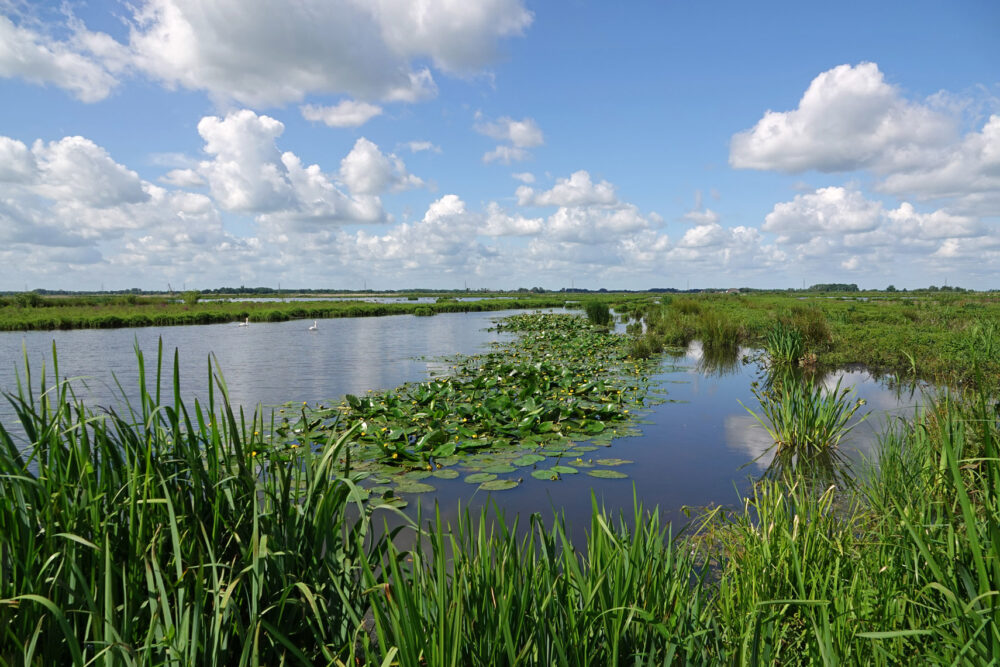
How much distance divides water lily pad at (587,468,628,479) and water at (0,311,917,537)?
11cm

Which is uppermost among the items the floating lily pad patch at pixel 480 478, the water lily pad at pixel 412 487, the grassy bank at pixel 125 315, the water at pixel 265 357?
the grassy bank at pixel 125 315

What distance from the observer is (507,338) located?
82.8ft

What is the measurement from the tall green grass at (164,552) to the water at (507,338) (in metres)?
0.32

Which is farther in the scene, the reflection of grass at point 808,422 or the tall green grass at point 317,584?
the reflection of grass at point 808,422

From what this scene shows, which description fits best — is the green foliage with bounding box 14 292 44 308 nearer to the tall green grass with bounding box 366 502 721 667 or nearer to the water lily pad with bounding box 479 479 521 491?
the water lily pad with bounding box 479 479 521 491

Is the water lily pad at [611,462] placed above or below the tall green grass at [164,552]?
below

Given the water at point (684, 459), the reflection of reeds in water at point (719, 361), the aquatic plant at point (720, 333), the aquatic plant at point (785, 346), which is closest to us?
the water at point (684, 459)

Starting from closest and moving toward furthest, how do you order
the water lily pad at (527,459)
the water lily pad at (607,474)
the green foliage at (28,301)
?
the water lily pad at (607,474) → the water lily pad at (527,459) → the green foliage at (28,301)

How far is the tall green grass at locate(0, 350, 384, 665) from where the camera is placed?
1.88 metres

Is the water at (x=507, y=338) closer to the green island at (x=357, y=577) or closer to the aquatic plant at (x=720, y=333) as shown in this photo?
the green island at (x=357, y=577)

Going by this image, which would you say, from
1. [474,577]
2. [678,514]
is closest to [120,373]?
[678,514]

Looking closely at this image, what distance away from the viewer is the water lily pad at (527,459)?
22.8 ft

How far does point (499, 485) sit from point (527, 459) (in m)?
0.96

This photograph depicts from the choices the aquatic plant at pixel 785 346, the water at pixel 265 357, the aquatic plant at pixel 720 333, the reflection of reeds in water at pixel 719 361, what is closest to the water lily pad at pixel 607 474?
the water at pixel 265 357
